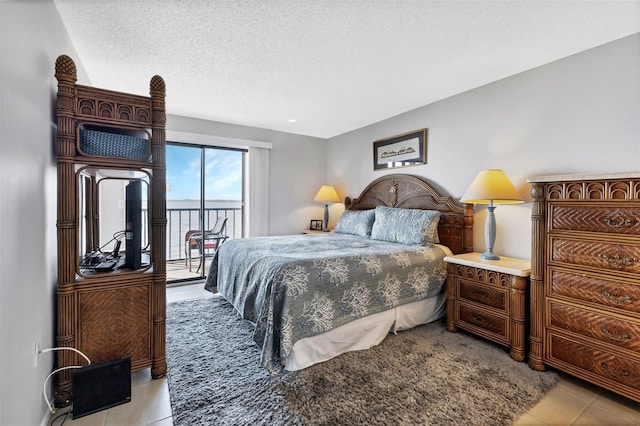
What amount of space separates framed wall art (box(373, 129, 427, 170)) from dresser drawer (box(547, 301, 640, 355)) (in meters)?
2.13

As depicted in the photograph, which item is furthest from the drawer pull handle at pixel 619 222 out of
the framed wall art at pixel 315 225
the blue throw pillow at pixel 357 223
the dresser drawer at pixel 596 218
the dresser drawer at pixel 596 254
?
the framed wall art at pixel 315 225

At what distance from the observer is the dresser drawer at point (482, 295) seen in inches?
90.9

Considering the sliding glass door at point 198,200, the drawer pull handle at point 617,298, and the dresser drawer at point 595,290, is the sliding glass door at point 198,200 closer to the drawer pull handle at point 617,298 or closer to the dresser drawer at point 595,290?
the dresser drawer at point 595,290

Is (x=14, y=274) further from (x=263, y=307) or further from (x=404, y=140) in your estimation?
(x=404, y=140)

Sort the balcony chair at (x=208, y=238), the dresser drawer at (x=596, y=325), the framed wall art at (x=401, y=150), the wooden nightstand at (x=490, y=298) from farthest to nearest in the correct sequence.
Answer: the balcony chair at (x=208, y=238) < the framed wall art at (x=401, y=150) < the wooden nightstand at (x=490, y=298) < the dresser drawer at (x=596, y=325)

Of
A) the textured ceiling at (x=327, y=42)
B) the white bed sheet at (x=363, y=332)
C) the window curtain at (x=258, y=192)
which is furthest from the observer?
the window curtain at (x=258, y=192)

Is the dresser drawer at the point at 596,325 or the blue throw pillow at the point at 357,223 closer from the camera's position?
the dresser drawer at the point at 596,325

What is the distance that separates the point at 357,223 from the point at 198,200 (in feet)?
8.88

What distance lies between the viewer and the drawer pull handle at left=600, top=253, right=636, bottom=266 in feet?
5.55

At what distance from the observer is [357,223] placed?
12.9ft

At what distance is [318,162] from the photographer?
532 cm

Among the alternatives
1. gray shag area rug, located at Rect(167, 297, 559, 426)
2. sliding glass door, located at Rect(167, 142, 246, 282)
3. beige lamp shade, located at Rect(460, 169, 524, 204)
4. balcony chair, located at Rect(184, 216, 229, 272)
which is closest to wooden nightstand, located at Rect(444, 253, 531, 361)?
gray shag area rug, located at Rect(167, 297, 559, 426)

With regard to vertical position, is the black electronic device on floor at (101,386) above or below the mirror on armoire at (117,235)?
below

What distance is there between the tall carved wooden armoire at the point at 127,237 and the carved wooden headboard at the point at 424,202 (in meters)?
2.79
